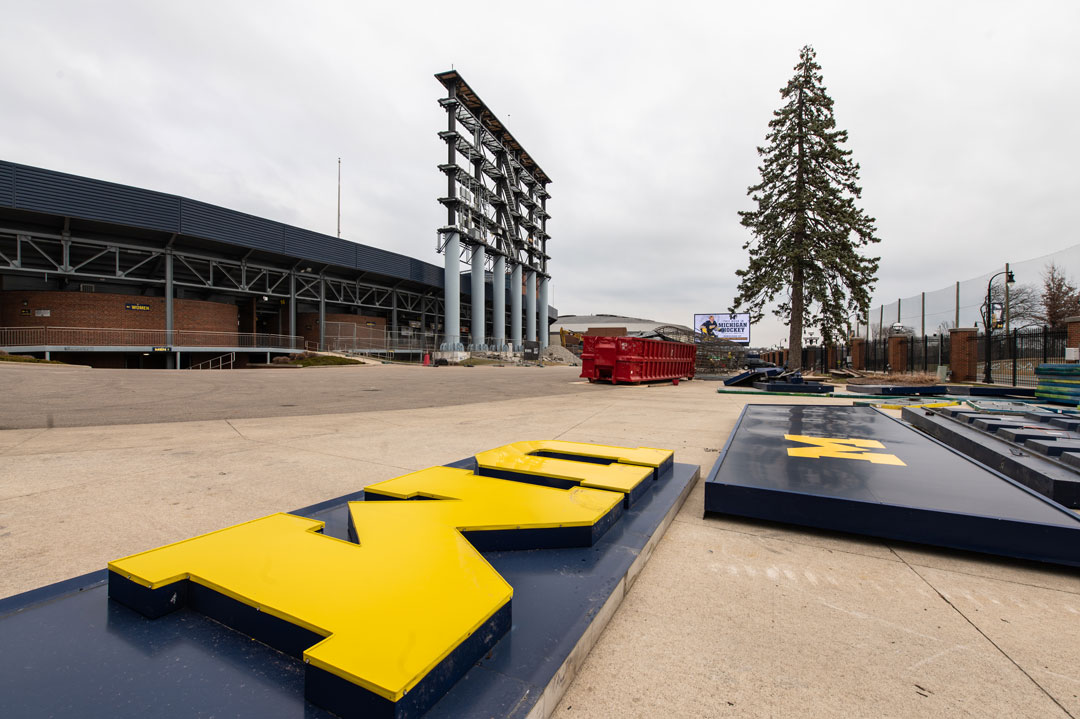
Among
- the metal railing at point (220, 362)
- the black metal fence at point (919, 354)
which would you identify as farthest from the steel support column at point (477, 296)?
the black metal fence at point (919, 354)

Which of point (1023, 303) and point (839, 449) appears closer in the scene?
point (839, 449)

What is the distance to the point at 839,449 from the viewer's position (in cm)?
391

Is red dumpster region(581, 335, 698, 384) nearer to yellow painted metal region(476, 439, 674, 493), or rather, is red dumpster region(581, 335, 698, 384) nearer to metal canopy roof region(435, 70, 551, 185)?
yellow painted metal region(476, 439, 674, 493)

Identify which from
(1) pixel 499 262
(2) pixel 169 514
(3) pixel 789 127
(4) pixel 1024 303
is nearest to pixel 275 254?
(1) pixel 499 262

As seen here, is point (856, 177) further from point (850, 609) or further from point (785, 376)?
point (850, 609)

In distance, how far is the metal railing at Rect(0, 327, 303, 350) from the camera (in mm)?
25625

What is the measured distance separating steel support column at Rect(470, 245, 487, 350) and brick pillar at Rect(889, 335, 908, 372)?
32.8 meters

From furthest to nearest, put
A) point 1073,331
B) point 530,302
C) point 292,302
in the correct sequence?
1. point 530,302
2. point 292,302
3. point 1073,331

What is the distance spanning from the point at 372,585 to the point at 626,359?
51.9ft

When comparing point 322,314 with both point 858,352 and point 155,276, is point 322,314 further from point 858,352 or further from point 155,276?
point 858,352

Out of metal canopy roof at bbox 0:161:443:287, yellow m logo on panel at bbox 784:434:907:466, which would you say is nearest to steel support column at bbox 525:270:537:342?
metal canopy roof at bbox 0:161:443:287

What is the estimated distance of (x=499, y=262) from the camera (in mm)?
48062

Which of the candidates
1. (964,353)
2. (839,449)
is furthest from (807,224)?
(839,449)

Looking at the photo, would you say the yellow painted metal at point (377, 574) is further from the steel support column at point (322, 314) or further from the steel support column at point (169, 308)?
the steel support column at point (322, 314)
